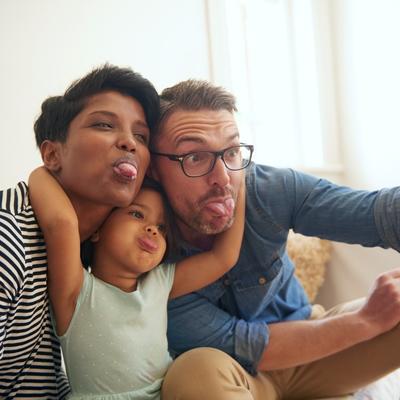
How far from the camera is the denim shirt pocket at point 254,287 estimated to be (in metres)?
1.03

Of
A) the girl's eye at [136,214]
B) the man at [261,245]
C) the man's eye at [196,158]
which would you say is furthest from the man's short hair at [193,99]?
the girl's eye at [136,214]

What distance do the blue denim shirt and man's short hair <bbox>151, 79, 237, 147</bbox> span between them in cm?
18

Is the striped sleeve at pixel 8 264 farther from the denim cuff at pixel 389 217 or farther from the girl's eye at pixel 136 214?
the denim cuff at pixel 389 217

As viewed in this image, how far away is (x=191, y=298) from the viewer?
0.97m

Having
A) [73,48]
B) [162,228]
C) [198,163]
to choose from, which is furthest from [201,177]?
[73,48]

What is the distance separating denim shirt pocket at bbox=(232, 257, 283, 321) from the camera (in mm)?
1026

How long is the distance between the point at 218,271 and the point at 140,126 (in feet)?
1.13

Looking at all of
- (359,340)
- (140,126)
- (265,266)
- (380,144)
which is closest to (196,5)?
(380,144)

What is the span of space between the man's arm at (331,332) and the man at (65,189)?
46 cm

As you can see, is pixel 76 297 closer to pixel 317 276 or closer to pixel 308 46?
pixel 317 276

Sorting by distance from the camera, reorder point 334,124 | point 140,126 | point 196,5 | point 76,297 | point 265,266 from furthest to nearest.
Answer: point 334,124
point 196,5
point 265,266
point 140,126
point 76,297

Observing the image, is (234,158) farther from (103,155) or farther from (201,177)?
(103,155)

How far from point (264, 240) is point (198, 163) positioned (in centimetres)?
24

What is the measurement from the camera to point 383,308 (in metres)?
1.00
